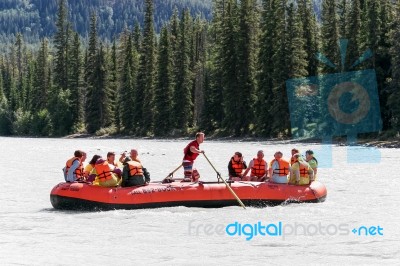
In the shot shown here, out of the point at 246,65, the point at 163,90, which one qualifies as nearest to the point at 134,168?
the point at 246,65

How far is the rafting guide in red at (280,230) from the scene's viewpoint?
16438 millimetres

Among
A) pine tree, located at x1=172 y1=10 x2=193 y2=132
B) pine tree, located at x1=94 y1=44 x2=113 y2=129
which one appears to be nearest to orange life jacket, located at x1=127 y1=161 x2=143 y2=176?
pine tree, located at x1=172 y1=10 x2=193 y2=132

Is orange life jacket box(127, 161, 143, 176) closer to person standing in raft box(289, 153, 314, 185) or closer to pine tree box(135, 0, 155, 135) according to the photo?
person standing in raft box(289, 153, 314, 185)

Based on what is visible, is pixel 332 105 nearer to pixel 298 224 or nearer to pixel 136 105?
pixel 136 105

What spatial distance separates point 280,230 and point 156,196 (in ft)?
14.5

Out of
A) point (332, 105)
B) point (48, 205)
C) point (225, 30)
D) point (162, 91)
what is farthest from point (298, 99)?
point (48, 205)

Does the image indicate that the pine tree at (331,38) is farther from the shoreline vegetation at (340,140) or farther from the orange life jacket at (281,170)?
the orange life jacket at (281,170)

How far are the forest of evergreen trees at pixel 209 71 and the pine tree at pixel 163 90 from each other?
113mm

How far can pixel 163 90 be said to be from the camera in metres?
76.3

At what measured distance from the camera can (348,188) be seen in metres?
25.3

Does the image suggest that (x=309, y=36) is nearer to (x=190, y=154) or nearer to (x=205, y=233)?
(x=190, y=154)

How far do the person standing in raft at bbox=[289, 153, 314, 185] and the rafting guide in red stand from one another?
330 cm

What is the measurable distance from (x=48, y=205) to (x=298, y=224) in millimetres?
8478

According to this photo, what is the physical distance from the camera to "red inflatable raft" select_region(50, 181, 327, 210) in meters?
19.7
